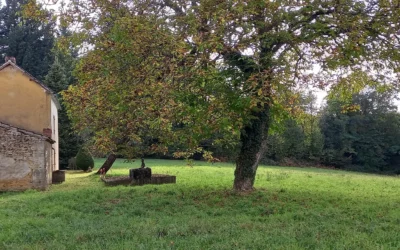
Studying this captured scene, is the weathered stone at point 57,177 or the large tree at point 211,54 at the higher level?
the large tree at point 211,54

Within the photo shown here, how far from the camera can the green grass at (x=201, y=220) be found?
780 cm

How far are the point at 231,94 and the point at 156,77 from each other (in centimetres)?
234

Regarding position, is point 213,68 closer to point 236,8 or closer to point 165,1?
point 236,8

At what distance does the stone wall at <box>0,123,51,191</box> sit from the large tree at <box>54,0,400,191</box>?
6.48 m

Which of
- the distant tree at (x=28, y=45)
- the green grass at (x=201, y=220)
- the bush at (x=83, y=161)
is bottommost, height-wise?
the green grass at (x=201, y=220)

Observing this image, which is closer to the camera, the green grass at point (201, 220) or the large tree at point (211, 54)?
the green grass at point (201, 220)

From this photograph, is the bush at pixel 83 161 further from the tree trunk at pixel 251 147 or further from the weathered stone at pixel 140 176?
the tree trunk at pixel 251 147

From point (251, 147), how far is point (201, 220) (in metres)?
5.43

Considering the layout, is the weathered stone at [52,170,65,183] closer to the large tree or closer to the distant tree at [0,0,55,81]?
the large tree

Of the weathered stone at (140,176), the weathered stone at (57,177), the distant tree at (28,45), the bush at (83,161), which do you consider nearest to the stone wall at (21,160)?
the weathered stone at (57,177)

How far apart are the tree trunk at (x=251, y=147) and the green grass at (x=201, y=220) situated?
0.65m

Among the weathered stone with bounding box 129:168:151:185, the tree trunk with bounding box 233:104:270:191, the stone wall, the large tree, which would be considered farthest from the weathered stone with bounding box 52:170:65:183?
the tree trunk with bounding box 233:104:270:191

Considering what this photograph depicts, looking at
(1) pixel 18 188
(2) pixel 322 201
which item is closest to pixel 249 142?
(2) pixel 322 201

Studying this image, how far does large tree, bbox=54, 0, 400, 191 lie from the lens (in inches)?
450
